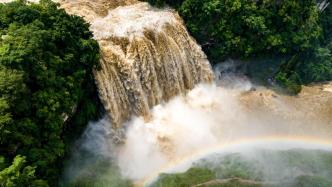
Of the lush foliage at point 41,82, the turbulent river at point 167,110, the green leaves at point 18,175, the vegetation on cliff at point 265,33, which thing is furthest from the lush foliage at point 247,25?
the green leaves at point 18,175

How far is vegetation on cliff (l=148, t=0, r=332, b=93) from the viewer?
2589cm

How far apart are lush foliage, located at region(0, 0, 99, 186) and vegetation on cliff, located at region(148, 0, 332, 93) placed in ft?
24.7

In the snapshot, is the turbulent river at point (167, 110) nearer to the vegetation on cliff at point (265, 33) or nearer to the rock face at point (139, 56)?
the rock face at point (139, 56)

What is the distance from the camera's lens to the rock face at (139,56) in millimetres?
21844

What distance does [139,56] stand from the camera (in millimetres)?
22500

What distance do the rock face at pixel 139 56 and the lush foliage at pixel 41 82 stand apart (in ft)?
3.78

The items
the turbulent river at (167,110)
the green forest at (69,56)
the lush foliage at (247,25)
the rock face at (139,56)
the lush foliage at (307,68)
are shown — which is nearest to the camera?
the green forest at (69,56)

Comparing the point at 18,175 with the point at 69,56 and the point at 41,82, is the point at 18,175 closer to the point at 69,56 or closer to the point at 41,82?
the point at 41,82

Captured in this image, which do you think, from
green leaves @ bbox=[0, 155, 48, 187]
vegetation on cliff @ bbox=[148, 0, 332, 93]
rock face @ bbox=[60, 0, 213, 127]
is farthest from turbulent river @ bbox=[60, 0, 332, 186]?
green leaves @ bbox=[0, 155, 48, 187]

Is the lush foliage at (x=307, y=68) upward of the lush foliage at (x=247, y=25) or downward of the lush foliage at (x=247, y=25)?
downward

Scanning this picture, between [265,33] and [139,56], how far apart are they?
25.8 ft

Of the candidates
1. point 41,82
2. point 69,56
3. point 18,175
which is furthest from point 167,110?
point 18,175

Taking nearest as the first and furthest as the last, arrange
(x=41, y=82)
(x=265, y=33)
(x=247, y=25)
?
(x=41, y=82) → (x=247, y=25) → (x=265, y=33)

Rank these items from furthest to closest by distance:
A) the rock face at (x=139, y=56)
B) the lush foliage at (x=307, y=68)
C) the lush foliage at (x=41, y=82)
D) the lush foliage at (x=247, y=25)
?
the lush foliage at (x=307, y=68), the lush foliage at (x=247, y=25), the rock face at (x=139, y=56), the lush foliage at (x=41, y=82)
